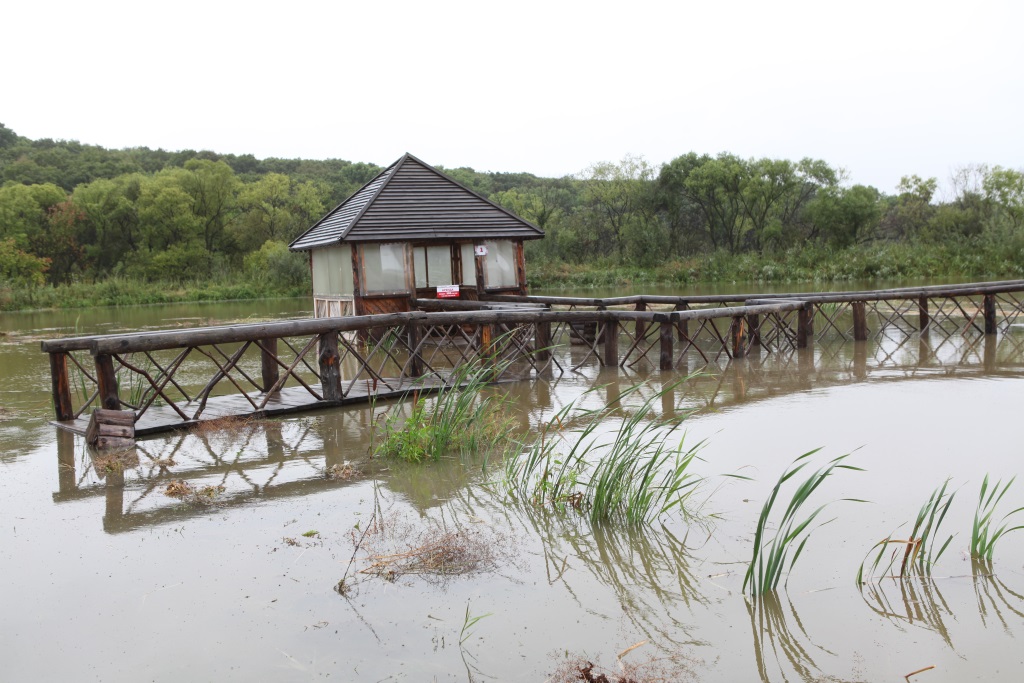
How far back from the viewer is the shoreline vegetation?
112ft

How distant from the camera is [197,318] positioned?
86.8 ft

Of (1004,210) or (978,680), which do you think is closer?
(978,680)

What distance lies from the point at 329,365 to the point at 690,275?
34049mm

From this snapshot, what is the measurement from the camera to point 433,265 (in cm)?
1816

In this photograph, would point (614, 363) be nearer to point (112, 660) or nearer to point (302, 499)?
point (302, 499)

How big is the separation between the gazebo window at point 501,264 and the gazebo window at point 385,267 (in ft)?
6.21

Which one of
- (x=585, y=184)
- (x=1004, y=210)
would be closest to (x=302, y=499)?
(x=1004, y=210)

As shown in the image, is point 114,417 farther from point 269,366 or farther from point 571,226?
point 571,226

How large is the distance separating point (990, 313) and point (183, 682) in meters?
15.5

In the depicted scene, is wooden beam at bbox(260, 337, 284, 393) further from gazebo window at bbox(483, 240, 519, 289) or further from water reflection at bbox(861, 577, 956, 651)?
gazebo window at bbox(483, 240, 519, 289)

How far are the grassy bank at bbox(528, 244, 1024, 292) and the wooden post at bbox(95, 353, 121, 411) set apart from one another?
1106 inches

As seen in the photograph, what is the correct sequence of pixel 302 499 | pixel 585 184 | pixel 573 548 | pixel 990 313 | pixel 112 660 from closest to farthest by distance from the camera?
1. pixel 112 660
2. pixel 573 548
3. pixel 302 499
4. pixel 990 313
5. pixel 585 184

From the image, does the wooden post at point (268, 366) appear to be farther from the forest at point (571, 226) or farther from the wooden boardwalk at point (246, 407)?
the forest at point (571, 226)

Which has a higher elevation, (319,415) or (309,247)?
(309,247)
